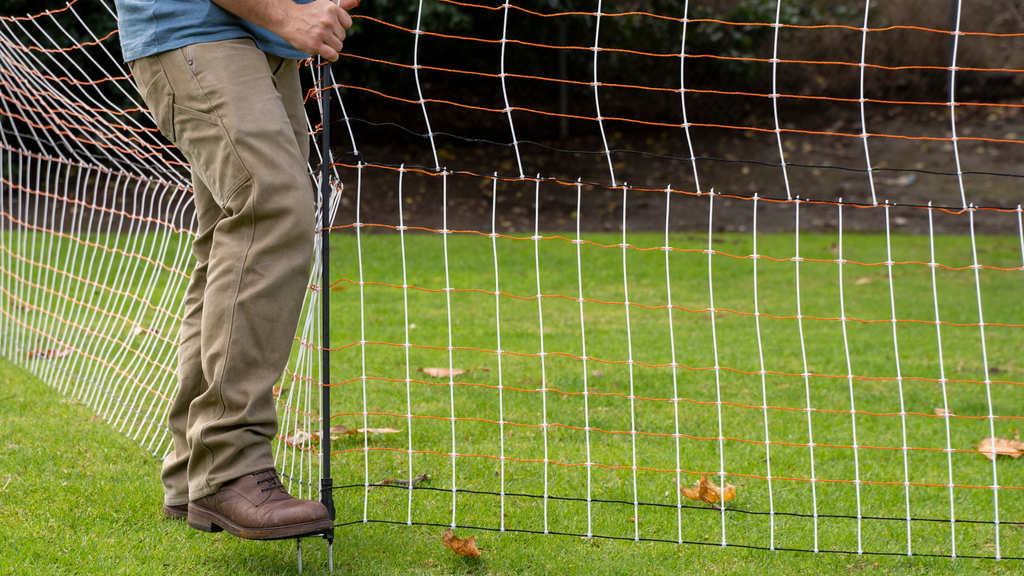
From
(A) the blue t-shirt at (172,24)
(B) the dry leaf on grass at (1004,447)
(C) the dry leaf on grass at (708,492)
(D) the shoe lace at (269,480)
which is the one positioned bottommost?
(B) the dry leaf on grass at (1004,447)

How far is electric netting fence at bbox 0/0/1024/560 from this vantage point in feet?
9.19

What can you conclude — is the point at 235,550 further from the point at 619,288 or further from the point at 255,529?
the point at 619,288

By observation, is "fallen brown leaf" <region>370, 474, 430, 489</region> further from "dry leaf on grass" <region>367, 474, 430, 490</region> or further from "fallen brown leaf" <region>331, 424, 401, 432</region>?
"fallen brown leaf" <region>331, 424, 401, 432</region>

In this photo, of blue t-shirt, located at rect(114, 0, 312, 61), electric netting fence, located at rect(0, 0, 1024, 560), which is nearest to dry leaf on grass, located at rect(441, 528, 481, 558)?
electric netting fence, located at rect(0, 0, 1024, 560)

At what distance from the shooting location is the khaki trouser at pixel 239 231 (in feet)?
6.61

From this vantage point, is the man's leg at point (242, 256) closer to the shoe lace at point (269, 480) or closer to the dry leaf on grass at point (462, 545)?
the shoe lace at point (269, 480)

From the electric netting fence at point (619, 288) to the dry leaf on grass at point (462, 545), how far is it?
0.24 meters

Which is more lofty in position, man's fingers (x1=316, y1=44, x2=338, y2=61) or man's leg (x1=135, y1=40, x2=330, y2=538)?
man's fingers (x1=316, y1=44, x2=338, y2=61)

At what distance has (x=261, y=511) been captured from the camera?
2.03 meters

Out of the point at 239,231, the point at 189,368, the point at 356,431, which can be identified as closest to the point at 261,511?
the point at 189,368

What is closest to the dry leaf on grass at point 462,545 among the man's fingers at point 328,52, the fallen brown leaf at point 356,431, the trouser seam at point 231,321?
the trouser seam at point 231,321

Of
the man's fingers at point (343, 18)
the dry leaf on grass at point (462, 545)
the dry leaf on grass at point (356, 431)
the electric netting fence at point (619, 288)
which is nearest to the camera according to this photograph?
the man's fingers at point (343, 18)

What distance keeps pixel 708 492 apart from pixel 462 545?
2.91 feet

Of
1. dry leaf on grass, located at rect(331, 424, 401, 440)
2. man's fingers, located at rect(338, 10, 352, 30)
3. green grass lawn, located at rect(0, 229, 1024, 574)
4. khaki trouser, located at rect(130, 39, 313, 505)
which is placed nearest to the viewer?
khaki trouser, located at rect(130, 39, 313, 505)
